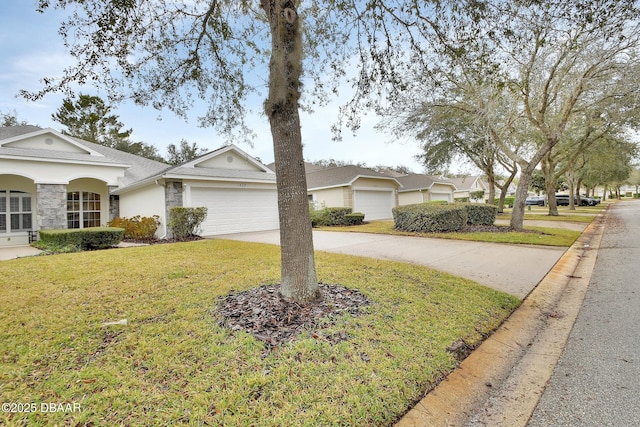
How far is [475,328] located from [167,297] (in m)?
3.86

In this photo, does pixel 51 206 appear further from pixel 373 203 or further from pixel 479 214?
pixel 479 214

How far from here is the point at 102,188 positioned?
1441 cm

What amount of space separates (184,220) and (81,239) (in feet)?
10.2

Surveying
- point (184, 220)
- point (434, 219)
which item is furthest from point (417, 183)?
point (184, 220)

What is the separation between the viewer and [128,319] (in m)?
3.30

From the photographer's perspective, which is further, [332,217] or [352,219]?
[352,219]

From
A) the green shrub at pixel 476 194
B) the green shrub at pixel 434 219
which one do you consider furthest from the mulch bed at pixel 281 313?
the green shrub at pixel 476 194

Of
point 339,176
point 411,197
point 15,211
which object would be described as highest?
point 339,176

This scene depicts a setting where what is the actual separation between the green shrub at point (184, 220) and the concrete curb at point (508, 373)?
10.7 meters

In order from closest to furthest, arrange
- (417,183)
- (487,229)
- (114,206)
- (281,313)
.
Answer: (281,313)
(487,229)
(114,206)
(417,183)

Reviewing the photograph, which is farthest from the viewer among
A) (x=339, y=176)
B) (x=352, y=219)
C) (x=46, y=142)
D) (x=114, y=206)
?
(x=339, y=176)

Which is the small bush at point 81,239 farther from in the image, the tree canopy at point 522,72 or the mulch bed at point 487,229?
the mulch bed at point 487,229

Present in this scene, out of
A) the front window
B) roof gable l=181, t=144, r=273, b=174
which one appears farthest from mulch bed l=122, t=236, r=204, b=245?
the front window

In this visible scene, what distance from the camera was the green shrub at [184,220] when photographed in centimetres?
1113
